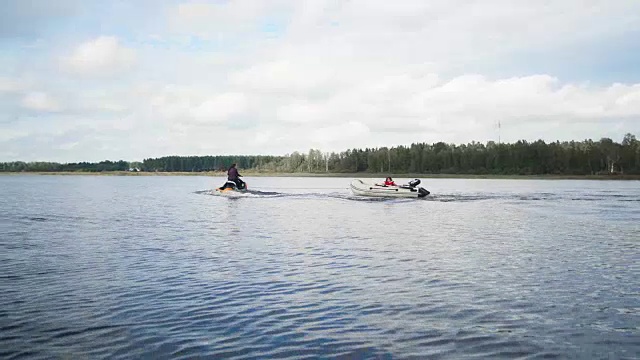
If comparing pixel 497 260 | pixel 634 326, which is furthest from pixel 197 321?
pixel 497 260

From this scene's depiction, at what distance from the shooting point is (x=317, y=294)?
43.2 ft

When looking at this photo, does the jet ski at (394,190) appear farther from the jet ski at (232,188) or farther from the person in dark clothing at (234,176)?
the person in dark clothing at (234,176)

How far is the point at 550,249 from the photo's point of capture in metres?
21.5

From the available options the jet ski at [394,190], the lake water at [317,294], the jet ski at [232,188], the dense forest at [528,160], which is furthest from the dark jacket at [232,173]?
the dense forest at [528,160]

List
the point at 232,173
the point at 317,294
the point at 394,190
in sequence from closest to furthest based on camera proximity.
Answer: the point at 317,294, the point at 232,173, the point at 394,190

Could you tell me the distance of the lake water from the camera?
938 centimetres

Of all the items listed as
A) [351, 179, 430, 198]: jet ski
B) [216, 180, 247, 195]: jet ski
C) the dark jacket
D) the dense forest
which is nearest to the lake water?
the dark jacket

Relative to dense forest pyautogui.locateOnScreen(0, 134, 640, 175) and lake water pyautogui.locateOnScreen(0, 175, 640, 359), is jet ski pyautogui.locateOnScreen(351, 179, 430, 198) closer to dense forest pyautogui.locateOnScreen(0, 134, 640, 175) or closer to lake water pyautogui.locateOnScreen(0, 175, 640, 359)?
lake water pyautogui.locateOnScreen(0, 175, 640, 359)

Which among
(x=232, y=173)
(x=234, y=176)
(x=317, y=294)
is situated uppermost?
(x=232, y=173)

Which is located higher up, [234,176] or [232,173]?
[232,173]

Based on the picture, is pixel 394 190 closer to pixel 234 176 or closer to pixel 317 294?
pixel 234 176

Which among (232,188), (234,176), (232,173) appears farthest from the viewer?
(232,188)

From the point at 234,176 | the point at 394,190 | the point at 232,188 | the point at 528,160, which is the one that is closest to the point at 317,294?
the point at 234,176

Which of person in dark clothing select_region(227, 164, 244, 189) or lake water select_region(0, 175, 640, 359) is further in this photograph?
person in dark clothing select_region(227, 164, 244, 189)
